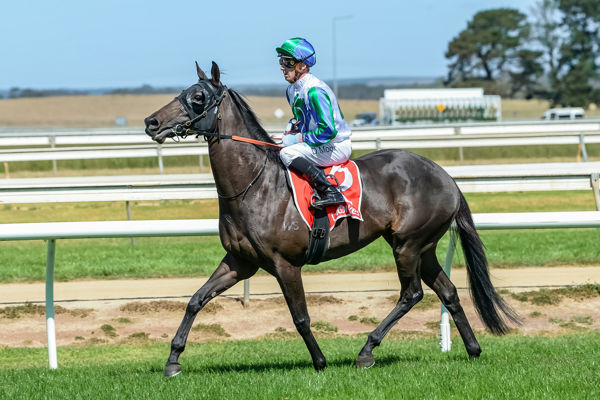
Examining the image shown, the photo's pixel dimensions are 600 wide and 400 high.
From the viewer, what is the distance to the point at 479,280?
654 cm

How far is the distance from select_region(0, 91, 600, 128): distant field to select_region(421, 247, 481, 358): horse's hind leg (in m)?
58.5

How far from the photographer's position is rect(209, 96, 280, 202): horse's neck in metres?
5.82

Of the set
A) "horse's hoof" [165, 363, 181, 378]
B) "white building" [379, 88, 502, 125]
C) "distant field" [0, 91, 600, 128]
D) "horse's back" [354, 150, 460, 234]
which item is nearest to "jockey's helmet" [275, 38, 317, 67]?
"horse's back" [354, 150, 460, 234]

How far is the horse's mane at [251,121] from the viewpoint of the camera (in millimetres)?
5957

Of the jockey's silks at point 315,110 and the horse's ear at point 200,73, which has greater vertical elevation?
the horse's ear at point 200,73

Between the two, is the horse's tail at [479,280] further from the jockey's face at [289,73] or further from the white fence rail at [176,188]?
the white fence rail at [176,188]

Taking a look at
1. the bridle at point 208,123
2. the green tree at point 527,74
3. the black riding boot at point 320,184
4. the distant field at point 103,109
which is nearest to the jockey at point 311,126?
the black riding boot at point 320,184

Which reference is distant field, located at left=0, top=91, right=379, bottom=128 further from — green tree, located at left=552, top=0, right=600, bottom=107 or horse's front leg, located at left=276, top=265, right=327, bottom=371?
horse's front leg, located at left=276, top=265, right=327, bottom=371

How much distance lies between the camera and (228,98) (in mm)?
5906

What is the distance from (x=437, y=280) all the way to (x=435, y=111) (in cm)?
4207

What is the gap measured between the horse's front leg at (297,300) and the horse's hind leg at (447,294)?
1.07 m

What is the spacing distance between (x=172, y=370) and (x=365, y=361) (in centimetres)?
128

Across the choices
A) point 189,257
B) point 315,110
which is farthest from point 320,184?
point 189,257

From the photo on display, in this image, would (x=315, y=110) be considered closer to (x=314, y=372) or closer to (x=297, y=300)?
(x=297, y=300)
